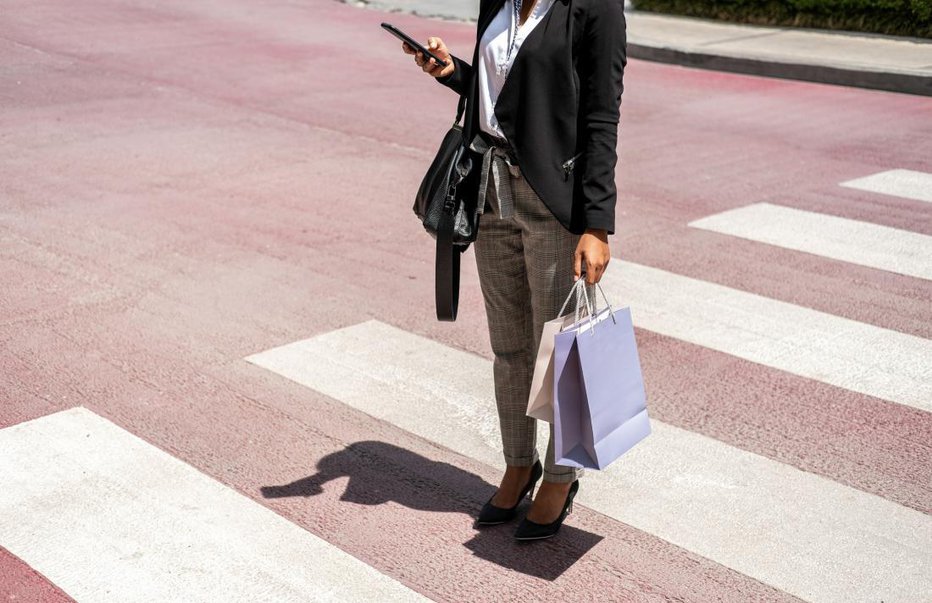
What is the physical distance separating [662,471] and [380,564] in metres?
1.27

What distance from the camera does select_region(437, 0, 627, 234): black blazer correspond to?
11.2 ft

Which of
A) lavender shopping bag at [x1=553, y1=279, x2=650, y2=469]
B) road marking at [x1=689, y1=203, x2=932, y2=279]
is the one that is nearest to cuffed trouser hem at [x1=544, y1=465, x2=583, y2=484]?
lavender shopping bag at [x1=553, y1=279, x2=650, y2=469]

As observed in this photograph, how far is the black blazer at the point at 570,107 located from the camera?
135 inches

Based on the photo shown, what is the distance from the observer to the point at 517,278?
383cm

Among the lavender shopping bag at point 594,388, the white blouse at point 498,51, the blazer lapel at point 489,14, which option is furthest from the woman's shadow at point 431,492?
the blazer lapel at point 489,14

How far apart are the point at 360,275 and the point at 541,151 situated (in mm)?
3221

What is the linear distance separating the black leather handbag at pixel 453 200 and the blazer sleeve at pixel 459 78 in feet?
0.30

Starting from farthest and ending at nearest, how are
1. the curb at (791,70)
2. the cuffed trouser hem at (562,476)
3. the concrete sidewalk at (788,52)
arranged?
the concrete sidewalk at (788,52) → the curb at (791,70) → the cuffed trouser hem at (562,476)

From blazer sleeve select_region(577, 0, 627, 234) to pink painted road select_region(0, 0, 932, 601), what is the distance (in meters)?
1.24

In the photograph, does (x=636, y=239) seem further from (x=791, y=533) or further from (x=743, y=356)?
(x=791, y=533)

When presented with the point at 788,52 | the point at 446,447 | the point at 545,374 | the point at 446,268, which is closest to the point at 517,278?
the point at 446,268

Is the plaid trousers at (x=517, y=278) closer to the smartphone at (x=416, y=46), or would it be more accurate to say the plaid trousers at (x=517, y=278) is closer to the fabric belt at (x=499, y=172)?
the fabric belt at (x=499, y=172)

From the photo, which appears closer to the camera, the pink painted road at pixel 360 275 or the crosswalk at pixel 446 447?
the crosswalk at pixel 446 447

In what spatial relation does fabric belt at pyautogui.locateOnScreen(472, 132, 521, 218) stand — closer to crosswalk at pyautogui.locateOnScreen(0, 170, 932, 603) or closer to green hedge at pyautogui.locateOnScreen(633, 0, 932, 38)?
crosswalk at pyautogui.locateOnScreen(0, 170, 932, 603)
